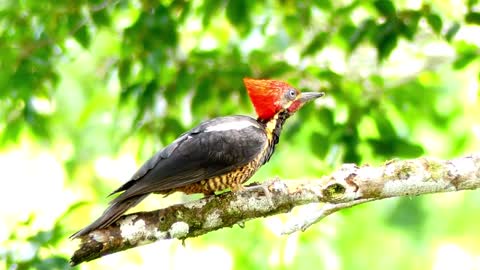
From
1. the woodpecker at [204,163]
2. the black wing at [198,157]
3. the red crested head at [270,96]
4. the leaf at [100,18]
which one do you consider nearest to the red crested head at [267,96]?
the red crested head at [270,96]

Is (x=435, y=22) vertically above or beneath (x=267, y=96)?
above

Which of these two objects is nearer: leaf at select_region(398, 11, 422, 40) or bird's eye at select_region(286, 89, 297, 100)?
bird's eye at select_region(286, 89, 297, 100)

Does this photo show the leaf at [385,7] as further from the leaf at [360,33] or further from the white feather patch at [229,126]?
the white feather patch at [229,126]

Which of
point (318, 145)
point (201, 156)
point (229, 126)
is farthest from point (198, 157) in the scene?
point (318, 145)

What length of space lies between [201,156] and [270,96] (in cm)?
82

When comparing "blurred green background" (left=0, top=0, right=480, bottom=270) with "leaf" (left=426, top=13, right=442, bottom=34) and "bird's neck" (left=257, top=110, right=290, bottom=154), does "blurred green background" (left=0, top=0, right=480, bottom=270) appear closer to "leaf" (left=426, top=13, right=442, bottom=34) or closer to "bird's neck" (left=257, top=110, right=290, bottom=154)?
"leaf" (left=426, top=13, right=442, bottom=34)

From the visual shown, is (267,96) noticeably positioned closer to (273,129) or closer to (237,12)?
(273,129)

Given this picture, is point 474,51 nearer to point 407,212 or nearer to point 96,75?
point 407,212

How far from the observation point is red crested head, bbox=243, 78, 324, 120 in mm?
4805

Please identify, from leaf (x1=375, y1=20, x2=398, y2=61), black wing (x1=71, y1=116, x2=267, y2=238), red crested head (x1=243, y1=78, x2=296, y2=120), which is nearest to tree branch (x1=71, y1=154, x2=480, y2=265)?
black wing (x1=71, y1=116, x2=267, y2=238)

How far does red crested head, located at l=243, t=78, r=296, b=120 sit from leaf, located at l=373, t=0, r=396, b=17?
928mm

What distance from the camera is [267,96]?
481 cm

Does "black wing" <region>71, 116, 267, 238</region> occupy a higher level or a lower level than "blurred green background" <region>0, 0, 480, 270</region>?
lower

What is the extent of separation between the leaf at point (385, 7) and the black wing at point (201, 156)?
1.37 meters
